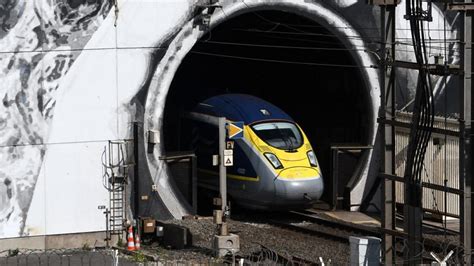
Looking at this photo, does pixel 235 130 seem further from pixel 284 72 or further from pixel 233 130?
pixel 284 72

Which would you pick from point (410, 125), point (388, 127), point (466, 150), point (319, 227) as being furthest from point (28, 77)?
point (466, 150)

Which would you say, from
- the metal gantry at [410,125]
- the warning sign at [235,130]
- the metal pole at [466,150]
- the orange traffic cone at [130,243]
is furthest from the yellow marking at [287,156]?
the metal pole at [466,150]

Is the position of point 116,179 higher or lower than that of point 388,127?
lower

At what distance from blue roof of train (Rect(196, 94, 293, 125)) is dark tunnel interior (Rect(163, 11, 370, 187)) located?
1.44 metres

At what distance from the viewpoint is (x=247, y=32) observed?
113 ft

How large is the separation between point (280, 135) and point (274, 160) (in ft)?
3.10

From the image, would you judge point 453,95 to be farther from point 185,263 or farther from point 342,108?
point 185,263

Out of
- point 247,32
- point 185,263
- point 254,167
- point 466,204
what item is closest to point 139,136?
point 254,167

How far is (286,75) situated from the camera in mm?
35719

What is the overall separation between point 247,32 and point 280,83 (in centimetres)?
254

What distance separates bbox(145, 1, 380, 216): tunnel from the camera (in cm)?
2883

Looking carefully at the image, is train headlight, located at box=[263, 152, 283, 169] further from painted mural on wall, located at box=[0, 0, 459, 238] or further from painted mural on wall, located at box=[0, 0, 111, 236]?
painted mural on wall, located at box=[0, 0, 111, 236]

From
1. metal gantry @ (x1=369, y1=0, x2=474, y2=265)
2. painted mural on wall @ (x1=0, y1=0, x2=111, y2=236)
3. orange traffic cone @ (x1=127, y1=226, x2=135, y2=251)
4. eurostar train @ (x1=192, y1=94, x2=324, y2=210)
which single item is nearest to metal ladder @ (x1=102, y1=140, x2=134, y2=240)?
orange traffic cone @ (x1=127, y1=226, x2=135, y2=251)

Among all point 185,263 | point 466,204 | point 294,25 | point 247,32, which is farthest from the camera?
point 247,32
